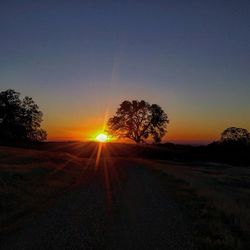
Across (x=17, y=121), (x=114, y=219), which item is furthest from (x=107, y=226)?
(x=17, y=121)

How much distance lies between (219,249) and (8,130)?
76698 millimetres

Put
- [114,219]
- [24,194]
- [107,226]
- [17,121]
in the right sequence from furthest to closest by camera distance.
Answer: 1. [17,121]
2. [24,194]
3. [114,219]
4. [107,226]

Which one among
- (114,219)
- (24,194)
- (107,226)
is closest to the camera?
(107,226)

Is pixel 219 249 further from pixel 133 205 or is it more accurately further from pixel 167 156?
pixel 167 156

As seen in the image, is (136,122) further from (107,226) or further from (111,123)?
(107,226)

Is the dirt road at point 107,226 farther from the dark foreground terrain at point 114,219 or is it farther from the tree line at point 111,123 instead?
the tree line at point 111,123

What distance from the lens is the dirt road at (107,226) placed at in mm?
10008

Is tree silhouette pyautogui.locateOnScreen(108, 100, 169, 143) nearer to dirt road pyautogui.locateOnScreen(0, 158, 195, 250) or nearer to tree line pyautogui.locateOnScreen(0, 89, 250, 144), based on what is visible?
tree line pyautogui.locateOnScreen(0, 89, 250, 144)

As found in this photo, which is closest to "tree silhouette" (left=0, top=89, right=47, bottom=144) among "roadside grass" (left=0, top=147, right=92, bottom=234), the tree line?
the tree line

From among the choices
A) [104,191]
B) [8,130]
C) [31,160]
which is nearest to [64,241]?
[104,191]

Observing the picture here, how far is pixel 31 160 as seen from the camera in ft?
131

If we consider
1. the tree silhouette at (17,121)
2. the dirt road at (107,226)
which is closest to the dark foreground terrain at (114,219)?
the dirt road at (107,226)

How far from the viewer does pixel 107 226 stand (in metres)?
12.1

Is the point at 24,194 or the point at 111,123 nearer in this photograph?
the point at 24,194
